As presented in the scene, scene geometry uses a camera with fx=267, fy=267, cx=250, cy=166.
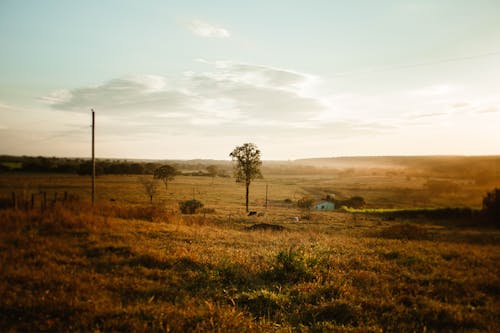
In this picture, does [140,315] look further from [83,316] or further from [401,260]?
[401,260]

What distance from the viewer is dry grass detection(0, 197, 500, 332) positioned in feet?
17.5

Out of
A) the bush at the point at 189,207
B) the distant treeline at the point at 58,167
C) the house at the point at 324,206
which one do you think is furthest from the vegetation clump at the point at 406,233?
the distant treeline at the point at 58,167

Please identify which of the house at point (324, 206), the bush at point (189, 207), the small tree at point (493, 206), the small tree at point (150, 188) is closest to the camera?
the bush at point (189, 207)

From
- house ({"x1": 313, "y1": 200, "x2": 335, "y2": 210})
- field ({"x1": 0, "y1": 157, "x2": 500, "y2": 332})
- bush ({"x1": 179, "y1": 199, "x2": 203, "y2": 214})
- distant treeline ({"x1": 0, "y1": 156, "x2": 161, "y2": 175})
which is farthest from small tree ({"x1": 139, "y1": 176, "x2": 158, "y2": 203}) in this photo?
field ({"x1": 0, "y1": 157, "x2": 500, "y2": 332})

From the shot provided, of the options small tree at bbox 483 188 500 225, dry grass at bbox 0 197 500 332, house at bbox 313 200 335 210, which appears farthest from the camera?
house at bbox 313 200 335 210

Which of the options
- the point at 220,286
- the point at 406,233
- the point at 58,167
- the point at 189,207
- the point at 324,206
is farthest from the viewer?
the point at 58,167

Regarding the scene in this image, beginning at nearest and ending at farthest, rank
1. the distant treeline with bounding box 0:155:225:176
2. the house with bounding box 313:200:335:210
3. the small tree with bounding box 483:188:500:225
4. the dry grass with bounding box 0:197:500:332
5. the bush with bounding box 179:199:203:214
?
the dry grass with bounding box 0:197:500:332
the bush with bounding box 179:199:203:214
the small tree with bounding box 483:188:500:225
the house with bounding box 313:200:335:210
the distant treeline with bounding box 0:155:225:176

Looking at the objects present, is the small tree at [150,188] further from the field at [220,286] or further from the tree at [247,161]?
the field at [220,286]

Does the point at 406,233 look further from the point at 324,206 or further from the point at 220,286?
the point at 324,206

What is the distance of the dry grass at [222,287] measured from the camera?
17.5ft

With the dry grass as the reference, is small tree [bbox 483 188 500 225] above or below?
below

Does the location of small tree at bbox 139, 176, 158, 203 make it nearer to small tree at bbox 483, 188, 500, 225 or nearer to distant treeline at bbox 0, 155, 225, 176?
distant treeline at bbox 0, 155, 225, 176

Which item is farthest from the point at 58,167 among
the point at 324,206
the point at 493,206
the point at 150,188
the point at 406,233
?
the point at 493,206

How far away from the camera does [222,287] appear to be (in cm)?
724
